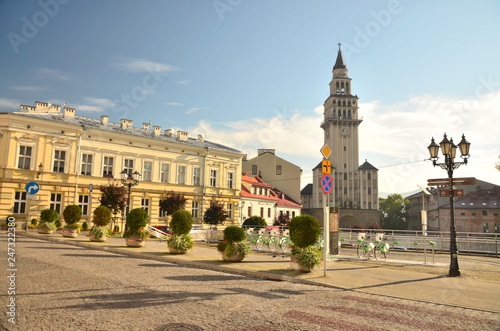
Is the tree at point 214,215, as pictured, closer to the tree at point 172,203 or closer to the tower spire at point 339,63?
the tree at point 172,203

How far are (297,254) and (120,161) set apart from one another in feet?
89.6

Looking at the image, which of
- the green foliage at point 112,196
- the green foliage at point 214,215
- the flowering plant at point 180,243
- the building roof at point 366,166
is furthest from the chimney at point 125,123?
the building roof at point 366,166

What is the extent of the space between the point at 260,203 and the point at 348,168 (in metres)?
41.7

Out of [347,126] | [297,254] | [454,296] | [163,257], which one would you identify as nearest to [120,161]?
[163,257]

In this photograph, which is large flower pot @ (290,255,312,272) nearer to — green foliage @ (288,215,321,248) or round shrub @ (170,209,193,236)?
green foliage @ (288,215,321,248)

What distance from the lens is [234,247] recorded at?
1482 cm

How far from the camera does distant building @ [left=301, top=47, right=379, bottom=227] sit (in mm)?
83188

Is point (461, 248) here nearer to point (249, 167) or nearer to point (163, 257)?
point (163, 257)

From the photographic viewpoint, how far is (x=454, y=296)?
9508mm

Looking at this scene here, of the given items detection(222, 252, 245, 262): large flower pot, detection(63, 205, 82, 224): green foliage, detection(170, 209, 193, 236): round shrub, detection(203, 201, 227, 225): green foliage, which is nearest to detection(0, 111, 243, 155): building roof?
detection(203, 201, 227, 225): green foliage

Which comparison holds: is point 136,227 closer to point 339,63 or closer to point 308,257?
point 308,257

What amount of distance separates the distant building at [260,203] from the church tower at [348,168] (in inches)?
Result: 1157

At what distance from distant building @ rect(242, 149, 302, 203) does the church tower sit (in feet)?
74.0

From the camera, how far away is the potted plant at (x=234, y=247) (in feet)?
48.6
